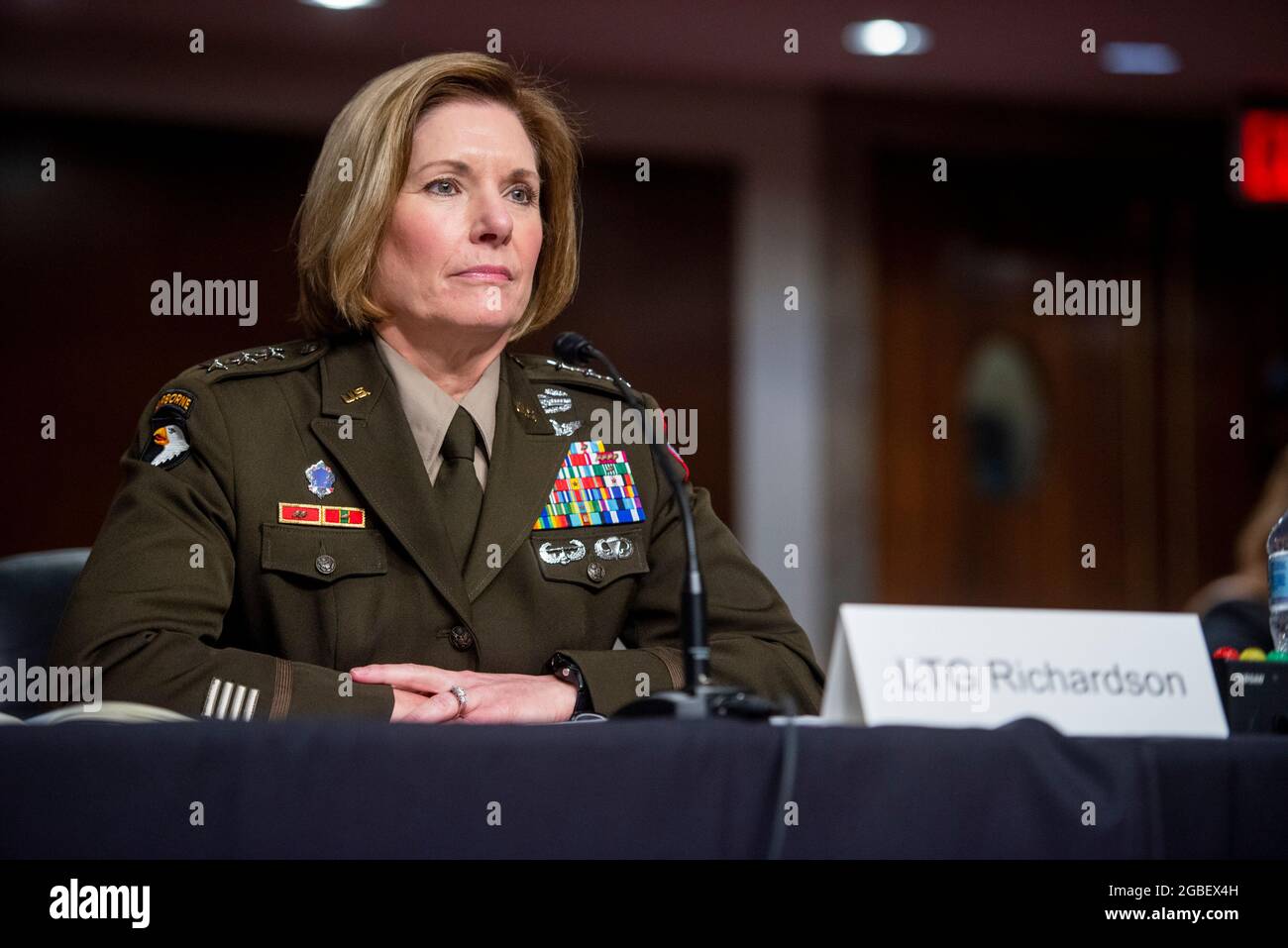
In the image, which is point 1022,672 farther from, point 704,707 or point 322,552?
point 322,552

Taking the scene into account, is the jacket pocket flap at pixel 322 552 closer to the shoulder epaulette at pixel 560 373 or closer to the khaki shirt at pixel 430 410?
the khaki shirt at pixel 430 410

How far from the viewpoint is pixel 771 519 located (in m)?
4.93

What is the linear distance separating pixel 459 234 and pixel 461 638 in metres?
0.52

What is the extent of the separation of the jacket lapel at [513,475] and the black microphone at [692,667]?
1.07ft

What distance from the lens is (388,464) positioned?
6.09ft

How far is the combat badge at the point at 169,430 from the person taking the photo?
1.75 meters

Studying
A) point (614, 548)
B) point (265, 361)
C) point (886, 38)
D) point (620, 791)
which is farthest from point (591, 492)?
point (886, 38)

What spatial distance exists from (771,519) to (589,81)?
1563 millimetres

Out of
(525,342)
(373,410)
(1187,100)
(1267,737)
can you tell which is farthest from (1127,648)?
(1187,100)

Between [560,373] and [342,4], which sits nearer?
[560,373]
